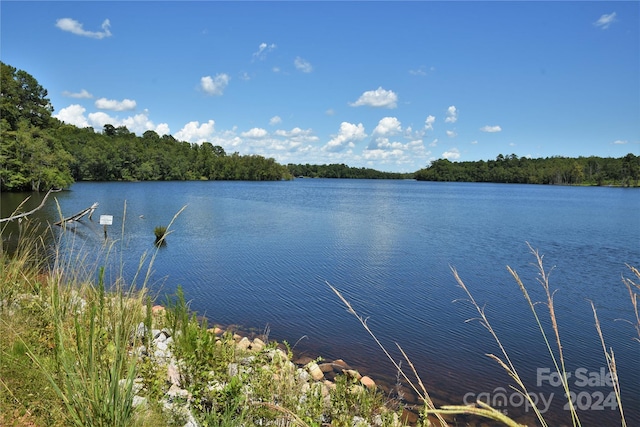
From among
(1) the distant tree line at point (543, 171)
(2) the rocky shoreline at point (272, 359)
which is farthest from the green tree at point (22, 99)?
(1) the distant tree line at point (543, 171)

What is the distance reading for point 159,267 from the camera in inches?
581

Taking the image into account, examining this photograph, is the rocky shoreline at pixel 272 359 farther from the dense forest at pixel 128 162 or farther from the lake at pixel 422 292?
the dense forest at pixel 128 162

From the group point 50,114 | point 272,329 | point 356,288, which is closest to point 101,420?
point 272,329

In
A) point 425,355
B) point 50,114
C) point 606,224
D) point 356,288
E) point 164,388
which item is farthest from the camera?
point 50,114

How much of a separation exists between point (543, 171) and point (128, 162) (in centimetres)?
13292

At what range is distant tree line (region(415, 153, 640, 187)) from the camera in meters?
121

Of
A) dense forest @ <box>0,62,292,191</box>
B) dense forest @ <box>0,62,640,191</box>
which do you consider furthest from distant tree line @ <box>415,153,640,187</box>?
dense forest @ <box>0,62,292,191</box>

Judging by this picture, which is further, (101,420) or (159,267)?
(159,267)

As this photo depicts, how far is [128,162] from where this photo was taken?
300ft

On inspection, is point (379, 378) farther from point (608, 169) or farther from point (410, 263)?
point (608, 169)

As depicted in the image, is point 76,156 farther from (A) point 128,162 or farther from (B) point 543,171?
(B) point 543,171

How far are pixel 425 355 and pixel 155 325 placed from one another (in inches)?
204

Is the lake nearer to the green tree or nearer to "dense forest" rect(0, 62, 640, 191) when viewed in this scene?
"dense forest" rect(0, 62, 640, 191)

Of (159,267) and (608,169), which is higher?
(608,169)
